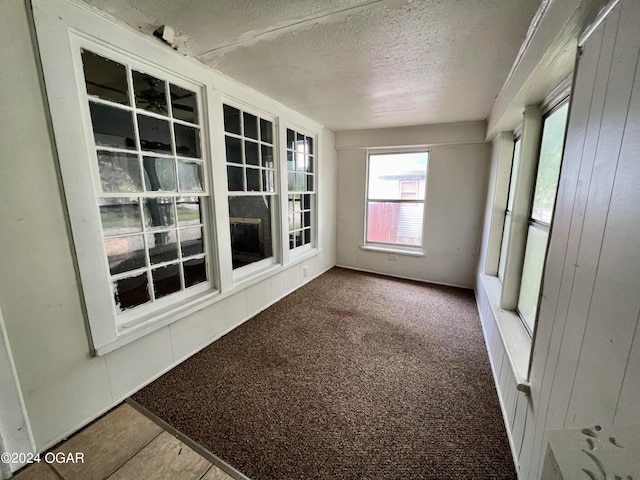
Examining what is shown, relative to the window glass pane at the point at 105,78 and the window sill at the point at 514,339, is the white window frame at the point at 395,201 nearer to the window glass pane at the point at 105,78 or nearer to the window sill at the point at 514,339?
the window sill at the point at 514,339

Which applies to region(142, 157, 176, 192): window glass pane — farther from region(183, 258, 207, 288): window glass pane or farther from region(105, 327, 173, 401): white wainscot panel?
region(105, 327, 173, 401): white wainscot panel

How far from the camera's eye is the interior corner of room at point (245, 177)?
81 cm

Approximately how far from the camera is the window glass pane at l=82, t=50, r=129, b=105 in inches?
57.7

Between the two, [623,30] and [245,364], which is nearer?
[623,30]

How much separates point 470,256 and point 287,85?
3.25 meters

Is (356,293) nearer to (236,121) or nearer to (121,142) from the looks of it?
(236,121)

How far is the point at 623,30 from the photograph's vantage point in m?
0.75

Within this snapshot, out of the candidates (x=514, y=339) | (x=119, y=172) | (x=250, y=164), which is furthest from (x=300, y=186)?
(x=514, y=339)

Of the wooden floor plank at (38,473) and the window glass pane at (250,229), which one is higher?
the window glass pane at (250,229)

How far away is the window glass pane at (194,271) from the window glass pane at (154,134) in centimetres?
91

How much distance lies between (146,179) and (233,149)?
0.88 meters

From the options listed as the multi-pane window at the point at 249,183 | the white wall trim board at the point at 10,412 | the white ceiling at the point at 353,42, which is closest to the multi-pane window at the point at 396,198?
the white ceiling at the point at 353,42

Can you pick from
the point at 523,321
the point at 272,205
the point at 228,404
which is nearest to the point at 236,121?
the point at 272,205

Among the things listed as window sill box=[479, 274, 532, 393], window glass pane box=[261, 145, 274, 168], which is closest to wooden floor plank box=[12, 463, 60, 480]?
window sill box=[479, 274, 532, 393]
